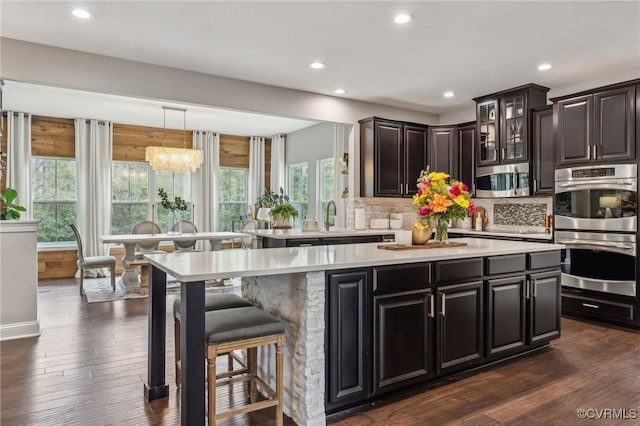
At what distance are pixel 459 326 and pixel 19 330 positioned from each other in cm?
397

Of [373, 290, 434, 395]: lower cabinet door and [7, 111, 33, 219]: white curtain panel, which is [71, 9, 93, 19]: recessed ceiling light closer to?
[373, 290, 434, 395]: lower cabinet door

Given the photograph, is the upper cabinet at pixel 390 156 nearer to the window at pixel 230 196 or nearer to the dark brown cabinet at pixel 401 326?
the dark brown cabinet at pixel 401 326

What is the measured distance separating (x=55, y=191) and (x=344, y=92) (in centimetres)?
550

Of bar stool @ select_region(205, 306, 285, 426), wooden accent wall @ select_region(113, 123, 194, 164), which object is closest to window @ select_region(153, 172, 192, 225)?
wooden accent wall @ select_region(113, 123, 194, 164)

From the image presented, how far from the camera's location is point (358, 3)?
3004mm

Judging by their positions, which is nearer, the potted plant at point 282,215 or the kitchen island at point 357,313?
the kitchen island at point 357,313

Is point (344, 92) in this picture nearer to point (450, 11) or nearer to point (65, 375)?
point (450, 11)

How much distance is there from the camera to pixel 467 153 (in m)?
5.94

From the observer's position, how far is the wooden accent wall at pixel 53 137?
22.8ft

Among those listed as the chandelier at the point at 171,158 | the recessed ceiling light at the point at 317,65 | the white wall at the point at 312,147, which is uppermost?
the recessed ceiling light at the point at 317,65

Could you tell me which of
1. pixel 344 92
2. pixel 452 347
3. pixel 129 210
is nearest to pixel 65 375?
pixel 452 347

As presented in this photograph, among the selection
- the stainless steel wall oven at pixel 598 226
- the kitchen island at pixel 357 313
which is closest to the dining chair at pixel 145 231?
the kitchen island at pixel 357 313

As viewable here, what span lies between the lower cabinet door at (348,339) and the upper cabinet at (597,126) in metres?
3.37

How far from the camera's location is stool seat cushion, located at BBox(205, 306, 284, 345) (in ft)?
6.66
